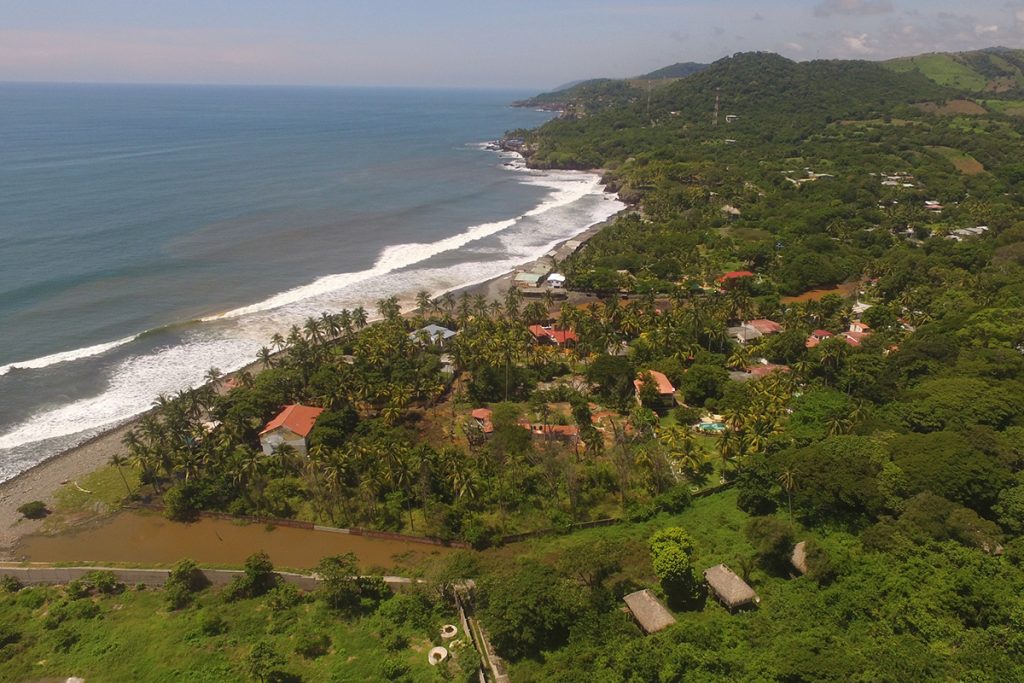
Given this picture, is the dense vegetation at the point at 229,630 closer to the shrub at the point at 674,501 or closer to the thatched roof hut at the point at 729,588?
the thatched roof hut at the point at 729,588

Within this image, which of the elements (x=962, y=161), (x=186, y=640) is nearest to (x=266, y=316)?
(x=186, y=640)

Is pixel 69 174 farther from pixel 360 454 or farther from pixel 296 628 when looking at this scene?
pixel 296 628

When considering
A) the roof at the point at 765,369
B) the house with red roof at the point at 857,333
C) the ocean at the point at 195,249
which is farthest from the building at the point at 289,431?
the house with red roof at the point at 857,333

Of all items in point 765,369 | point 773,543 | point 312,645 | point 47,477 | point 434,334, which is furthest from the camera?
point 434,334

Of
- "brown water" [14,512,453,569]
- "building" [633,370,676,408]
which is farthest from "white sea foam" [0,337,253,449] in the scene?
"building" [633,370,676,408]

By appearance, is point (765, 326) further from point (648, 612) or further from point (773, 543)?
point (648, 612)

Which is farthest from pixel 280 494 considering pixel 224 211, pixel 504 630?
pixel 224 211
